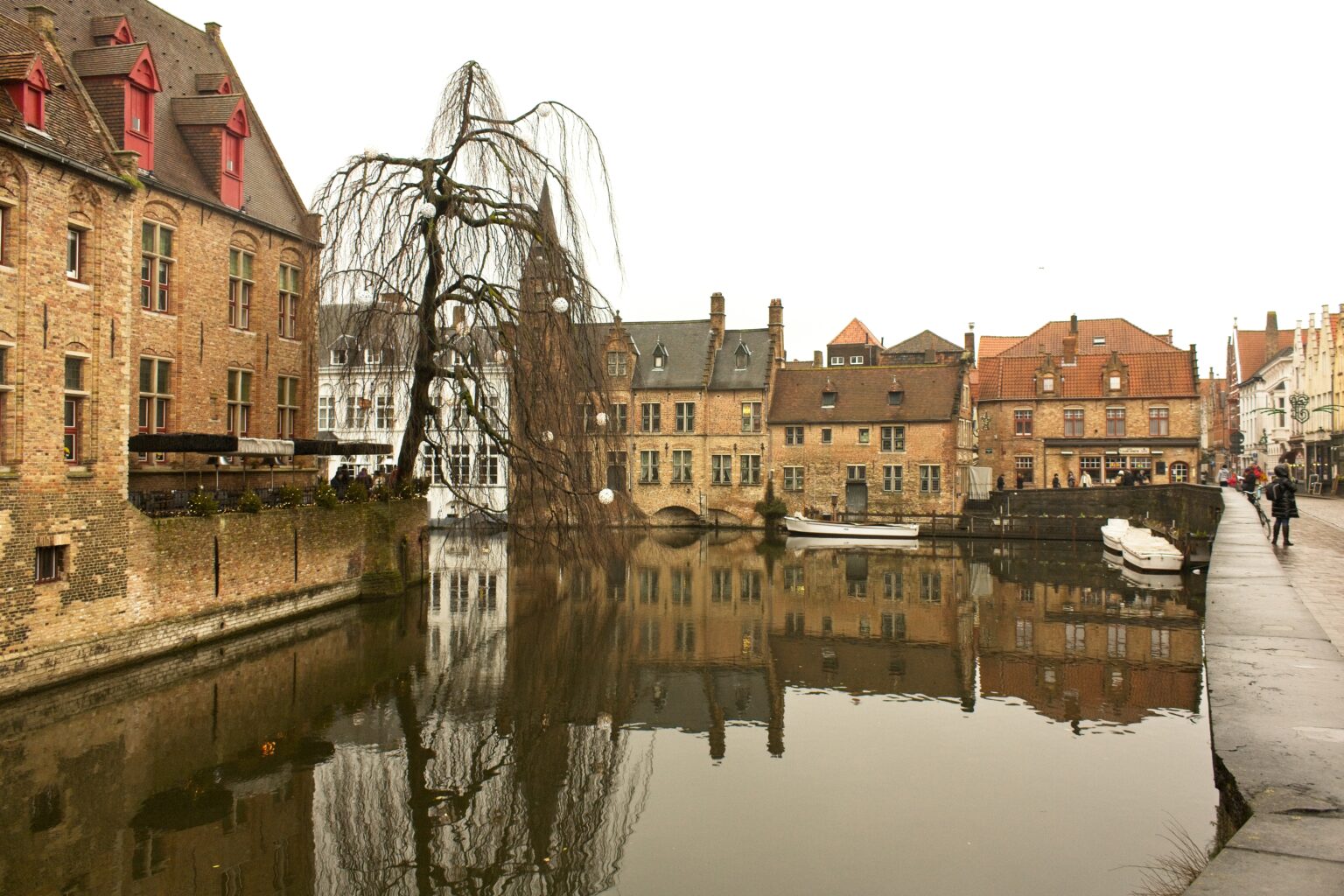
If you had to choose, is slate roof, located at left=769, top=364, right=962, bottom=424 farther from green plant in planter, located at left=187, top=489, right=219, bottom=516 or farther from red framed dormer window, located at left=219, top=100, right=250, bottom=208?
green plant in planter, located at left=187, top=489, right=219, bottom=516

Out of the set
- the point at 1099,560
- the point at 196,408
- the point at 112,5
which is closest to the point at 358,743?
the point at 196,408

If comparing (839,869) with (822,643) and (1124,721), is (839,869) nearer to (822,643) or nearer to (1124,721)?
(1124,721)

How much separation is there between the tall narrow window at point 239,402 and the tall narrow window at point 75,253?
702 cm

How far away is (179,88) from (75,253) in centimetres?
892

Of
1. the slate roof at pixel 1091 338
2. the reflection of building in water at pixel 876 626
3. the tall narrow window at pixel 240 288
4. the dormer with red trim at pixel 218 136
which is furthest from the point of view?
the slate roof at pixel 1091 338

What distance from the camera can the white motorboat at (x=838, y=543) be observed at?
36906 mm

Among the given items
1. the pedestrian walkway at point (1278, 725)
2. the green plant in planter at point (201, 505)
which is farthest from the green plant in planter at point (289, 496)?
the pedestrian walkway at point (1278, 725)

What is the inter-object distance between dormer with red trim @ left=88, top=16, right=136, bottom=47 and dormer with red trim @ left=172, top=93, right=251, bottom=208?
5.99 ft

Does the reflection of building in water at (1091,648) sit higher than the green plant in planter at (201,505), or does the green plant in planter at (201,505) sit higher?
the green plant in planter at (201,505)

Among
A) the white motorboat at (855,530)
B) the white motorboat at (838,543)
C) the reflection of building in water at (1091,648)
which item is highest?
the white motorboat at (855,530)

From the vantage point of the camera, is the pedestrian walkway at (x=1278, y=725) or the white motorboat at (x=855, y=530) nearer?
the pedestrian walkway at (x=1278, y=725)

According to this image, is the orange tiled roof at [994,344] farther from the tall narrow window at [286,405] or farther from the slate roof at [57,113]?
the slate roof at [57,113]

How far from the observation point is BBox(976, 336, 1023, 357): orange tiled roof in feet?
206

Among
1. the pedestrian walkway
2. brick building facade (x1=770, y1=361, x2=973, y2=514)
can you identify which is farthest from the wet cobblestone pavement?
brick building facade (x1=770, y1=361, x2=973, y2=514)
